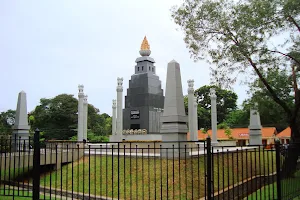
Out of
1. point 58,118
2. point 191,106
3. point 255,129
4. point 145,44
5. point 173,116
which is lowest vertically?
point 255,129

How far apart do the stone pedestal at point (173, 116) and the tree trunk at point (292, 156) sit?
13.3ft

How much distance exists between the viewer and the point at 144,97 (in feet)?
88.9

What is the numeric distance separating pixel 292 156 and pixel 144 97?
688 inches

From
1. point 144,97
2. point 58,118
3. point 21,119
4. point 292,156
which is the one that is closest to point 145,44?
point 144,97

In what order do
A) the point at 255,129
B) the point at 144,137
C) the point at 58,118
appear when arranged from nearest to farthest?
1. the point at 255,129
2. the point at 144,137
3. the point at 58,118

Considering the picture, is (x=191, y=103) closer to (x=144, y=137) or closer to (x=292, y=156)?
(x=144, y=137)

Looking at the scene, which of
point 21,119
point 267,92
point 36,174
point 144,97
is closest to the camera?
point 36,174

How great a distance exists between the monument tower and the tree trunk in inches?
608

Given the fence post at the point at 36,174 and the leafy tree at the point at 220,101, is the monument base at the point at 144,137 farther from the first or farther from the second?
the leafy tree at the point at 220,101

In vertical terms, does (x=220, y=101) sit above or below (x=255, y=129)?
above

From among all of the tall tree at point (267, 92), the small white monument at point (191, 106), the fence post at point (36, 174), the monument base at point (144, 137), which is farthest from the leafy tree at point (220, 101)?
the fence post at point (36, 174)

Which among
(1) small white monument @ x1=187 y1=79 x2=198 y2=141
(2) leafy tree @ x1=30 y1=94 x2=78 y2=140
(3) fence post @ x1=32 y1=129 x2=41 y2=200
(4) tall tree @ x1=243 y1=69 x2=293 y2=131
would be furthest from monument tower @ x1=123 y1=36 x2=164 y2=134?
(2) leafy tree @ x1=30 y1=94 x2=78 y2=140

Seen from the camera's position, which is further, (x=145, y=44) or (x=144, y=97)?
(x=145, y=44)

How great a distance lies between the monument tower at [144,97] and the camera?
26.9 metres
